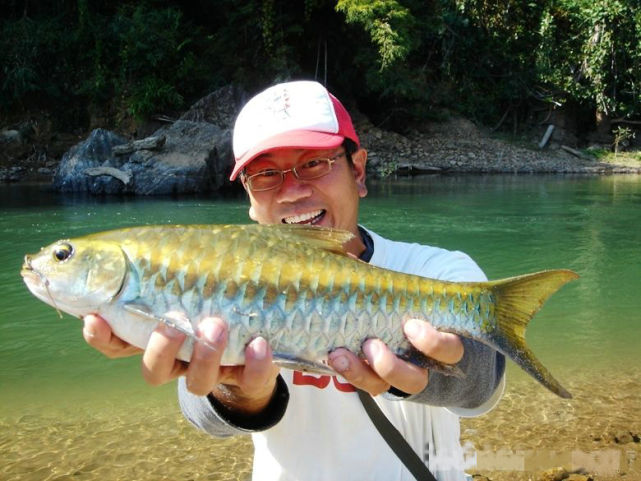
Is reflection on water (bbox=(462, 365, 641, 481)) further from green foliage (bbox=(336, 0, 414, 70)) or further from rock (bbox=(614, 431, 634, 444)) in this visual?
green foliage (bbox=(336, 0, 414, 70))

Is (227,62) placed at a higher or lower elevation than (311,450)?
higher

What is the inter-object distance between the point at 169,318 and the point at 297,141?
3.22 feet

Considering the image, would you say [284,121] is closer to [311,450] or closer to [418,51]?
[311,450]

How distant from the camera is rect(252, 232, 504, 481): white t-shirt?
2.50 metres

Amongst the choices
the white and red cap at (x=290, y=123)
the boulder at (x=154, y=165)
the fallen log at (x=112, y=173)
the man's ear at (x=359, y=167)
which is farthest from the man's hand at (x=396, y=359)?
the fallen log at (x=112, y=173)

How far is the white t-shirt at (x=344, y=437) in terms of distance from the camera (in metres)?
2.50

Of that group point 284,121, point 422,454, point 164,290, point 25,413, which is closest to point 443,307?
point 422,454

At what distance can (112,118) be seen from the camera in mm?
27406

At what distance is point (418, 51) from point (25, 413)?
29113 millimetres

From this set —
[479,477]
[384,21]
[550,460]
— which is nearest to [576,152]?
[384,21]

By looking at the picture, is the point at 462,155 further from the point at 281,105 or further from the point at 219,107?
the point at 281,105

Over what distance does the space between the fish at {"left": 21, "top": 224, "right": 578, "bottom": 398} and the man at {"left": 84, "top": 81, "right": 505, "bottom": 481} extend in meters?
0.05

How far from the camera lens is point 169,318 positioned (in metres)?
1.98

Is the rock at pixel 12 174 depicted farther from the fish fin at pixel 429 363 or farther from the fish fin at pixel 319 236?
the fish fin at pixel 429 363
